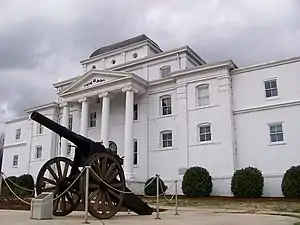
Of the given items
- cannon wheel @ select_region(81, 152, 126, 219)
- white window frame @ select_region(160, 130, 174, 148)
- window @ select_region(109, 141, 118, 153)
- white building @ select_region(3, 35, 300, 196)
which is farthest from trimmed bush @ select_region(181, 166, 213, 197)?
cannon wheel @ select_region(81, 152, 126, 219)

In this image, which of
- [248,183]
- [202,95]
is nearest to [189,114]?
[202,95]

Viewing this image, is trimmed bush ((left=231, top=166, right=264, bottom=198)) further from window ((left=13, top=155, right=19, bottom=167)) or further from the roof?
window ((left=13, top=155, right=19, bottom=167))

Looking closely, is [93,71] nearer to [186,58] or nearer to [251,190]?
[186,58]

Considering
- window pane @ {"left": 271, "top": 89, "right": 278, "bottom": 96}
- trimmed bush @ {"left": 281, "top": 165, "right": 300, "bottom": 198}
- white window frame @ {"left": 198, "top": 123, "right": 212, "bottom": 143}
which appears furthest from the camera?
white window frame @ {"left": 198, "top": 123, "right": 212, "bottom": 143}

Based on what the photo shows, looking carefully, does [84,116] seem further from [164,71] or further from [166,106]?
[164,71]

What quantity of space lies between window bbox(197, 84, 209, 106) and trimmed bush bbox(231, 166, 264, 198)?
5839mm

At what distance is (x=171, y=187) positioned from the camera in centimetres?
2328

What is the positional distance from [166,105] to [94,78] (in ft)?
20.5

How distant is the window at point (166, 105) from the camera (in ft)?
84.5

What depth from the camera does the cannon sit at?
9.32 m

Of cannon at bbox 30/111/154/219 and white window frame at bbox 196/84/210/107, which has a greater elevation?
white window frame at bbox 196/84/210/107

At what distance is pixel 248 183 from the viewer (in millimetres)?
19391

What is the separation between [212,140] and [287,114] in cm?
486

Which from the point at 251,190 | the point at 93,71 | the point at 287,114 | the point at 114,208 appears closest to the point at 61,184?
the point at 114,208
